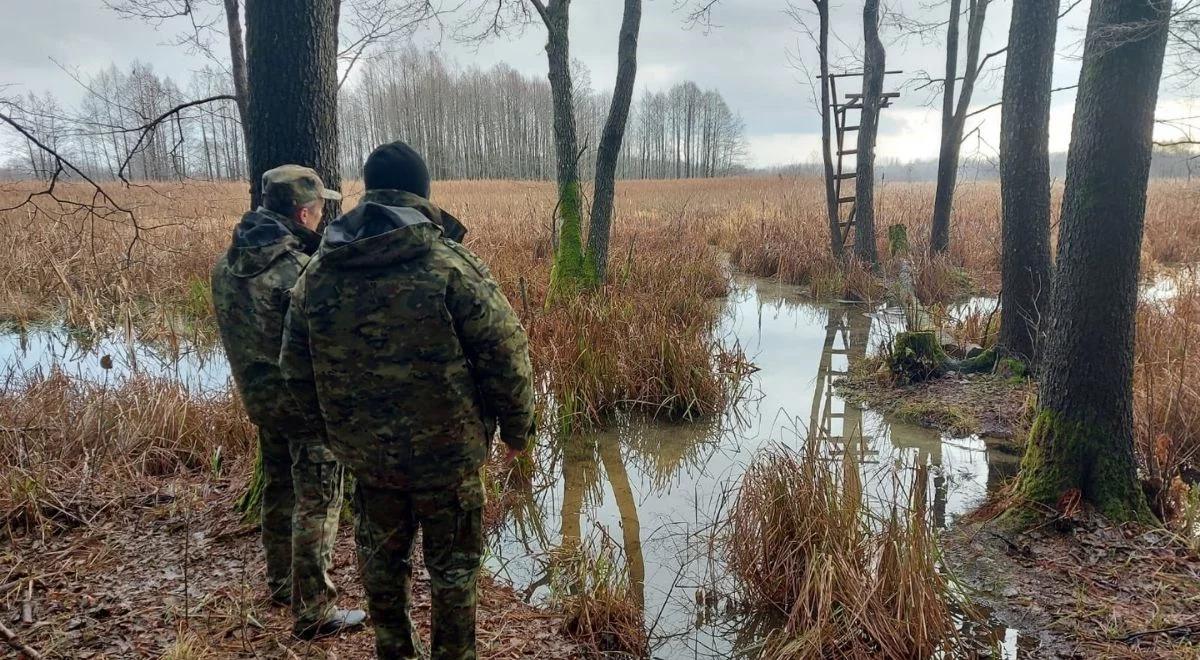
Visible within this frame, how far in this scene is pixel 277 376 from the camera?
235cm

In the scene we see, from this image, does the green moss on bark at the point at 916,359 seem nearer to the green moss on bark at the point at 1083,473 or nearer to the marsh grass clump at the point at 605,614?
the green moss on bark at the point at 1083,473

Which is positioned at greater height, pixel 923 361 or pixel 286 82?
pixel 286 82

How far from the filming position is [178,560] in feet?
9.93

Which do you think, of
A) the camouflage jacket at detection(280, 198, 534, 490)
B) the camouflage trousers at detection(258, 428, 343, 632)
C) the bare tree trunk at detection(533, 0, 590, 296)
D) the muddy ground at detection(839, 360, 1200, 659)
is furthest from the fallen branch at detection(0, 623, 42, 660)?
the bare tree trunk at detection(533, 0, 590, 296)

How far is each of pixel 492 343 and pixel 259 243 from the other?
104 centimetres

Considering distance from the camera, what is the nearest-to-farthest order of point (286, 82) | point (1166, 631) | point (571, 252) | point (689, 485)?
1. point (1166, 631)
2. point (286, 82)
3. point (689, 485)
4. point (571, 252)

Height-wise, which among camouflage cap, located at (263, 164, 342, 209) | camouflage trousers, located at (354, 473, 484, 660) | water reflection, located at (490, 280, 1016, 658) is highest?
camouflage cap, located at (263, 164, 342, 209)

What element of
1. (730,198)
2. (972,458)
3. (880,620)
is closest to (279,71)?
(880,620)

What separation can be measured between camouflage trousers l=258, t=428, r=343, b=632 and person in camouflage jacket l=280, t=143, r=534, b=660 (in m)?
0.46

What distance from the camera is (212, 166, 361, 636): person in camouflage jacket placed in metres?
2.31

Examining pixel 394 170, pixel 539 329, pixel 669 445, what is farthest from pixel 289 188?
pixel 539 329

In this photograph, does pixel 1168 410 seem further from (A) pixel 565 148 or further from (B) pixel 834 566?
(A) pixel 565 148

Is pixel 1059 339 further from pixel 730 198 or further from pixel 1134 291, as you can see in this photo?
pixel 730 198

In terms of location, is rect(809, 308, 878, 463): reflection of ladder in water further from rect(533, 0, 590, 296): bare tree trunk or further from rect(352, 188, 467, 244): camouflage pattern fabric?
rect(533, 0, 590, 296): bare tree trunk
